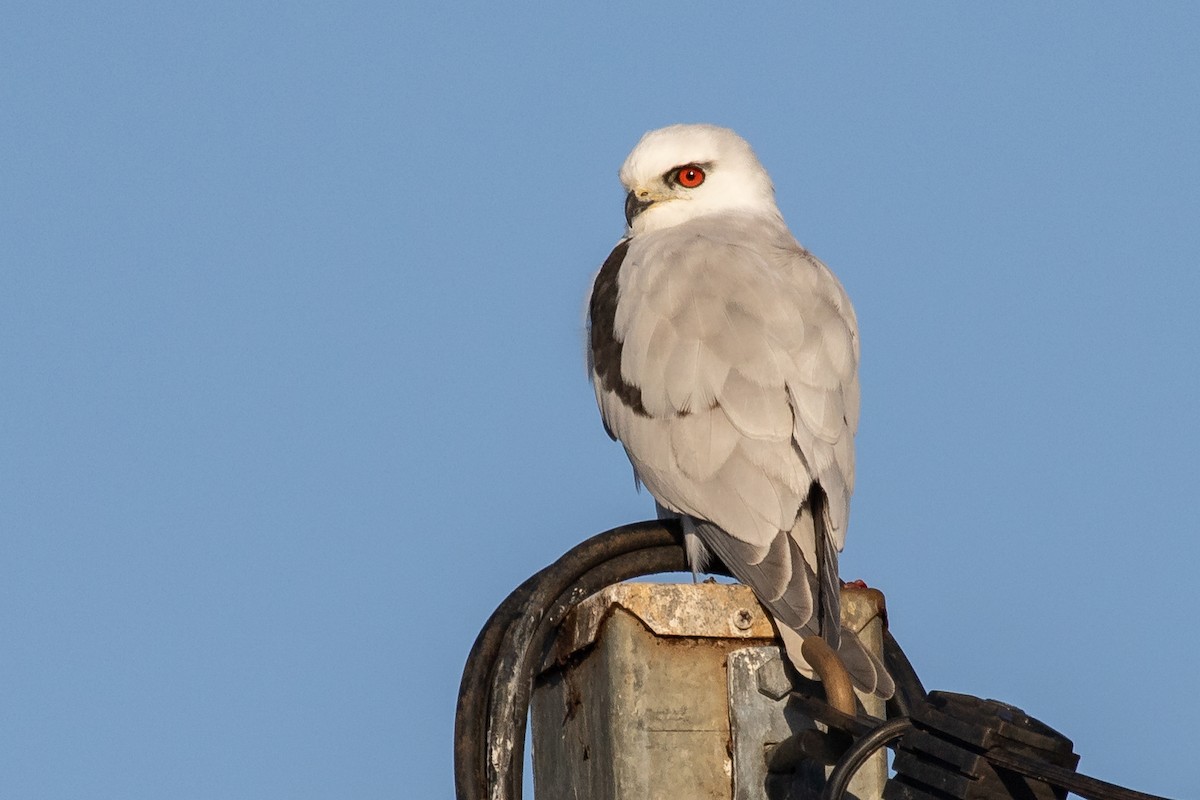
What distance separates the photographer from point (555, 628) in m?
4.59

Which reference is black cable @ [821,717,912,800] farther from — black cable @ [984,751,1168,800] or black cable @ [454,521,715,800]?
black cable @ [454,521,715,800]

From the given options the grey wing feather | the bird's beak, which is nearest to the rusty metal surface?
the grey wing feather

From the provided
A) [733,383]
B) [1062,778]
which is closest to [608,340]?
[733,383]

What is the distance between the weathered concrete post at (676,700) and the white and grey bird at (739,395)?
2.56 ft

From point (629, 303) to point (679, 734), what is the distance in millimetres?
2991

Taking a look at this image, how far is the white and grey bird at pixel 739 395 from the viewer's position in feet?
20.1

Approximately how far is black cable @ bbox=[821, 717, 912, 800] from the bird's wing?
2138mm

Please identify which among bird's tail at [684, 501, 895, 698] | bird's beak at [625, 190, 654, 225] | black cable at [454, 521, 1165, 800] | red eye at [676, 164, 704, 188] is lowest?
black cable at [454, 521, 1165, 800]

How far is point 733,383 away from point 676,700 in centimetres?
225

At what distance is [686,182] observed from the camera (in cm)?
901

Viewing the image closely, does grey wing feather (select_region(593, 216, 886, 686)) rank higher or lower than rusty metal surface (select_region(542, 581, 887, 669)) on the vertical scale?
higher

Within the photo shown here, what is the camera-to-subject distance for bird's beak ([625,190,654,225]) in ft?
29.3

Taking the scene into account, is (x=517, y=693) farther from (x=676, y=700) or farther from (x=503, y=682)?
(x=676, y=700)

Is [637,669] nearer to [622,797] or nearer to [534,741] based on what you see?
[622,797]
